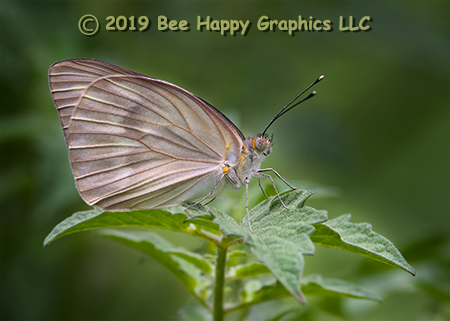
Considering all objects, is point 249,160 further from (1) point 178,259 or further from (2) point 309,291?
(2) point 309,291

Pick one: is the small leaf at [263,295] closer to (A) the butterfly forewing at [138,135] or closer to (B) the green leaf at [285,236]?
(B) the green leaf at [285,236]

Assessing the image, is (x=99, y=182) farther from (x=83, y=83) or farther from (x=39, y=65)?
(x=39, y=65)

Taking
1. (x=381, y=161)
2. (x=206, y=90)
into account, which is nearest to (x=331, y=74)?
(x=381, y=161)

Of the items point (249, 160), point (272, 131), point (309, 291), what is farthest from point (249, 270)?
point (272, 131)

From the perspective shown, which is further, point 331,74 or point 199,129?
point 331,74

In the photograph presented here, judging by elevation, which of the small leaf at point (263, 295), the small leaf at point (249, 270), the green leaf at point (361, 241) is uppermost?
the green leaf at point (361, 241)

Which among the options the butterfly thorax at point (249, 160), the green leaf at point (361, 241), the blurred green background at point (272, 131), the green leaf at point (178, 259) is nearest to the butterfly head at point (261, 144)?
the butterfly thorax at point (249, 160)

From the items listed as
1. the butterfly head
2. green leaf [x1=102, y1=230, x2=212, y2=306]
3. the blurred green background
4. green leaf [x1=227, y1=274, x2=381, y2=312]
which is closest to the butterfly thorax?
the butterfly head
